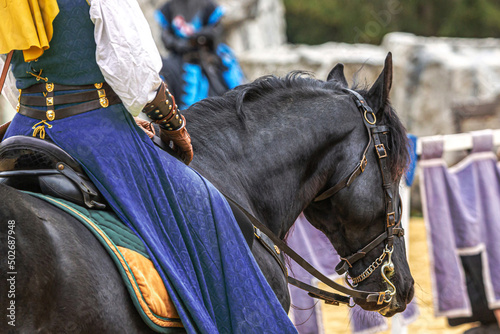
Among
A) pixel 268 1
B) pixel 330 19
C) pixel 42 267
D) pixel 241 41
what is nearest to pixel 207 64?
pixel 42 267

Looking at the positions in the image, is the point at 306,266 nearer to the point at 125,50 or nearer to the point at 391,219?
the point at 391,219

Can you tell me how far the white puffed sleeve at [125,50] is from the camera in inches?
68.6

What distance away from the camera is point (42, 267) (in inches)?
58.4

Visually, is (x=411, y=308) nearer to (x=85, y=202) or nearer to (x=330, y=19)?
(x=85, y=202)

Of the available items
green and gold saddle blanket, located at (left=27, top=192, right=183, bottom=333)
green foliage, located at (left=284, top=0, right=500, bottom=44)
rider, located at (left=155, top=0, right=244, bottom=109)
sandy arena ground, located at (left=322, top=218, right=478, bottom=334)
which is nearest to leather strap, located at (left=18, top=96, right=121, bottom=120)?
green and gold saddle blanket, located at (left=27, top=192, right=183, bottom=333)

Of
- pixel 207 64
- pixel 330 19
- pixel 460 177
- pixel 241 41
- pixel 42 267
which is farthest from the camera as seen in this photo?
pixel 330 19

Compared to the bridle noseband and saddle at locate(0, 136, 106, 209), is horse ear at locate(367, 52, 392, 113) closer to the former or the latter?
the bridle noseband

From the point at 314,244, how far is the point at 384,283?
175 cm

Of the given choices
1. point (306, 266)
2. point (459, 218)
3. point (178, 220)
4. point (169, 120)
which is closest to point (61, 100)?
point (169, 120)

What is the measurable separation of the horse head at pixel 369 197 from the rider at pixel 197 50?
2930 mm

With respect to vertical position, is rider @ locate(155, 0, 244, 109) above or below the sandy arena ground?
above

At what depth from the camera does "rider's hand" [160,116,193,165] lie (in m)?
2.02

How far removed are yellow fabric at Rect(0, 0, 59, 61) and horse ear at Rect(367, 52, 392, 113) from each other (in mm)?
1221

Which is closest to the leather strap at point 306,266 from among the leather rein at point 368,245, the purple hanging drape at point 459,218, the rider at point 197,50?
the leather rein at point 368,245
